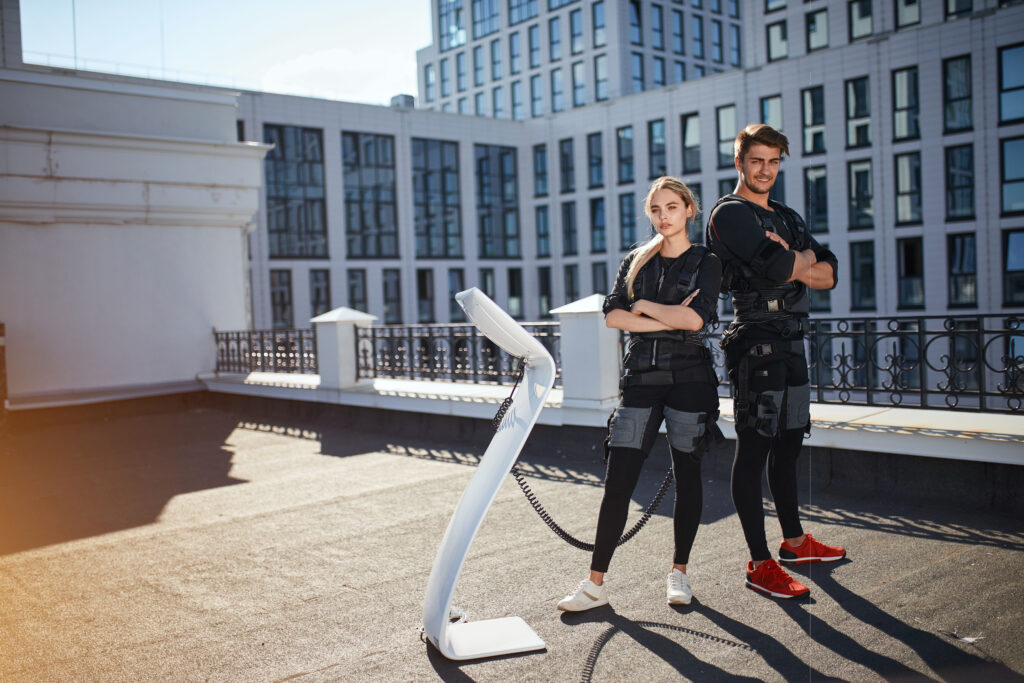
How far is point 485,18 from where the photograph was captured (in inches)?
2250

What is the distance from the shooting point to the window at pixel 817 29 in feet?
123

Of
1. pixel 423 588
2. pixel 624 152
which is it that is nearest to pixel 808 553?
pixel 423 588

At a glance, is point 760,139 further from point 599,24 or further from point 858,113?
point 599,24

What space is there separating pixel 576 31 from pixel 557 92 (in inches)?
151

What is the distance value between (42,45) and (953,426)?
2326 centimetres

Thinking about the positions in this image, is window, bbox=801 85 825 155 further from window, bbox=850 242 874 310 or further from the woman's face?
the woman's face

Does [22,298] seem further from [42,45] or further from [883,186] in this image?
[883,186]

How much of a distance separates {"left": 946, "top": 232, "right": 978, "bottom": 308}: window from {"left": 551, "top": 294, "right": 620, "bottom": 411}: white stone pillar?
27511mm

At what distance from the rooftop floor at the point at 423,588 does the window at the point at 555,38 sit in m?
48.4

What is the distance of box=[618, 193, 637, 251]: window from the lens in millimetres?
41688

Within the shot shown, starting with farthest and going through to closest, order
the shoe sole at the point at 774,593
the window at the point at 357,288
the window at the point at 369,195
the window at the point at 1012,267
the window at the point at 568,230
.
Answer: the window at the point at 568,230, the window at the point at 369,195, the window at the point at 357,288, the window at the point at 1012,267, the shoe sole at the point at 774,593

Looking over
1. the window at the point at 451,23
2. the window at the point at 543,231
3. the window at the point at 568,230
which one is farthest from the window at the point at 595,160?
the window at the point at 451,23

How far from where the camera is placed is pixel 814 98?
114 feet

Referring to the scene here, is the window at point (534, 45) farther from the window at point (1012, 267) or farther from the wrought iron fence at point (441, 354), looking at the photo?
the wrought iron fence at point (441, 354)
